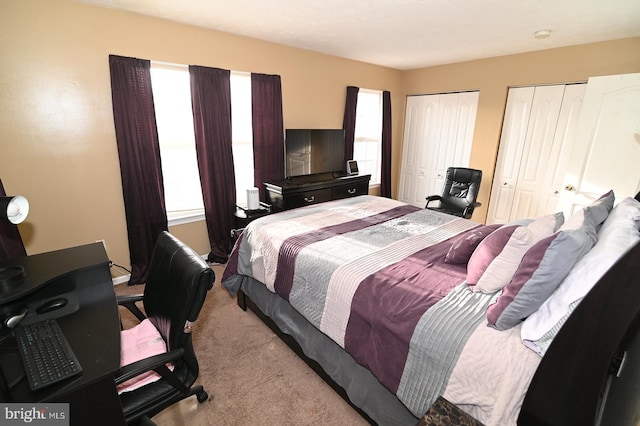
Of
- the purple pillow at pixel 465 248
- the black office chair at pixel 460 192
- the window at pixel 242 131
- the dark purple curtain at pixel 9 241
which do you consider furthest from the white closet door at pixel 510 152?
the dark purple curtain at pixel 9 241

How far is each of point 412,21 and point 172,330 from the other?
3077 mm

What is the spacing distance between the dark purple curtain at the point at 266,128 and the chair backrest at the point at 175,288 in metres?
2.13

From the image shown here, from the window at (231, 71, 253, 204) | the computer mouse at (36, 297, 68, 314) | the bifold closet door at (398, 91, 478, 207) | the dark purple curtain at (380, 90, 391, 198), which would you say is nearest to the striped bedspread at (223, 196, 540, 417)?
the computer mouse at (36, 297, 68, 314)

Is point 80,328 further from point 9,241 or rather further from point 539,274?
point 539,274

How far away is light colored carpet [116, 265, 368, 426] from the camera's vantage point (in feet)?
5.23

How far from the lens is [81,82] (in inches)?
94.7

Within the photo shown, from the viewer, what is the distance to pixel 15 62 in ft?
7.04

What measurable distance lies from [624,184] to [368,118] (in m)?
3.26

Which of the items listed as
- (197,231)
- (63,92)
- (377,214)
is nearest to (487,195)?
(377,214)

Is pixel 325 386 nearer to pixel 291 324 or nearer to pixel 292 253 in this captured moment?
pixel 291 324

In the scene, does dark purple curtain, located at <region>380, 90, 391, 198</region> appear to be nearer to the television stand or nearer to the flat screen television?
the television stand

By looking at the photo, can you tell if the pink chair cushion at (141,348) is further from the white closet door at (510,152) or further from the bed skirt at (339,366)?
the white closet door at (510,152)

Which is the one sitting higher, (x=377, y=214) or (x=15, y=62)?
(x=15, y=62)

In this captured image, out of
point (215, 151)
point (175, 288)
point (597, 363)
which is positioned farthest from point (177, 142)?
point (597, 363)
